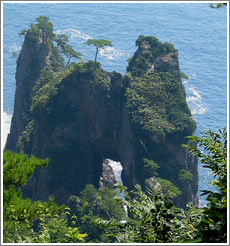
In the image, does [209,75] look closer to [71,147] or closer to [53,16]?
[53,16]

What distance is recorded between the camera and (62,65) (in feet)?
277

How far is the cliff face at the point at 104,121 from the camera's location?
63625 mm

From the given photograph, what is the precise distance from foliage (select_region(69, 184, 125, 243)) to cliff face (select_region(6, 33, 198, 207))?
5350mm

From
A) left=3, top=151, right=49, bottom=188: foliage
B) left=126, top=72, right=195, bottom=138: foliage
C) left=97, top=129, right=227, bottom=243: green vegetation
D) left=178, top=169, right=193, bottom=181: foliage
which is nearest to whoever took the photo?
left=97, top=129, right=227, bottom=243: green vegetation

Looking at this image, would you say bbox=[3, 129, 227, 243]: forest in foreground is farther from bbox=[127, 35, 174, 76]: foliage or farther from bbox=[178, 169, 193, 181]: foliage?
bbox=[127, 35, 174, 76]: foliage

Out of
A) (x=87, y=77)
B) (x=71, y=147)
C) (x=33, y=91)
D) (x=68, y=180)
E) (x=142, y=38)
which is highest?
(x=142, y=38)

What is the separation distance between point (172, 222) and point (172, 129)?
49.5 metres

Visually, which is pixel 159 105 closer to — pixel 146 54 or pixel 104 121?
pixel 104 121

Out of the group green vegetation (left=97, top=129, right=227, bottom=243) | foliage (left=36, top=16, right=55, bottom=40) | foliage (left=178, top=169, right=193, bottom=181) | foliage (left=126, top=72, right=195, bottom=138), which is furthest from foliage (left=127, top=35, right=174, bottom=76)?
green vegetation (left=97, top=129, right=227, bottom=243)

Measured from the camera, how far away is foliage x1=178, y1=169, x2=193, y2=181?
2381 inches

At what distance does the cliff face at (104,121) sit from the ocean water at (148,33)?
4191cm

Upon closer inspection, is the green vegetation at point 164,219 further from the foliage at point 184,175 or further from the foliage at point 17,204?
the foliage at point 184,175

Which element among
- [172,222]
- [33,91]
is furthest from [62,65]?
[172,222]

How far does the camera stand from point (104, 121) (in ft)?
230
